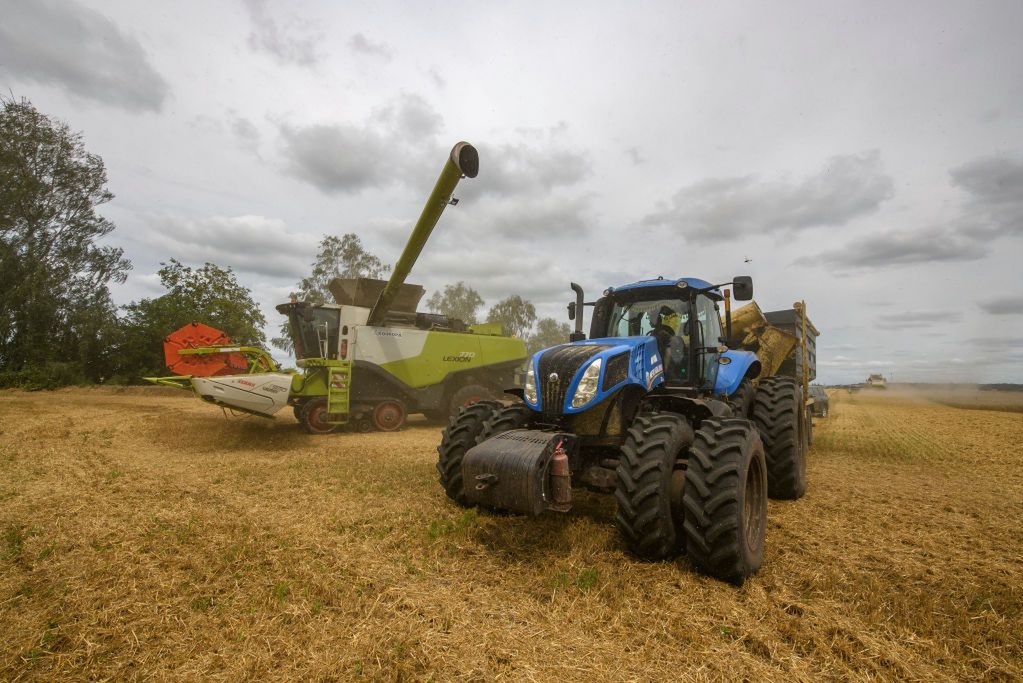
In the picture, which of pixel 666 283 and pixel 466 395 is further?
pixel 466 395

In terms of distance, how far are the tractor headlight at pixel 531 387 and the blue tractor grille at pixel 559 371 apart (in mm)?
87

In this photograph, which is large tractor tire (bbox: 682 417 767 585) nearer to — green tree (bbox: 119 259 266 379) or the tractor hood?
the tractor hood

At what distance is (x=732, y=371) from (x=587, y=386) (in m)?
2.56

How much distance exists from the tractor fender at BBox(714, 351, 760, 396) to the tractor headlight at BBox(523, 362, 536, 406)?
2.27 metres

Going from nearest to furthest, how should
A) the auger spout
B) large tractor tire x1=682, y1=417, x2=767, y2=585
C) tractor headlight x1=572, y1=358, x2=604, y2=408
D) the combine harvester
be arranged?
large tractor tire x1=682, y1=417, x2=767, y2=585 < tractor headlight x1=572, y1=358, x2=604, y2=408 < the auger spout < the combine harvester

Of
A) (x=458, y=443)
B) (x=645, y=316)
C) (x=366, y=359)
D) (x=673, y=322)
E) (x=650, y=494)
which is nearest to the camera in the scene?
(x=650, y=494)

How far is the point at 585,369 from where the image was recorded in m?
4.05

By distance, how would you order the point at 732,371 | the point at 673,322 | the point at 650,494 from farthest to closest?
the point at 732,371, the point at 673,322, the point at 650,494

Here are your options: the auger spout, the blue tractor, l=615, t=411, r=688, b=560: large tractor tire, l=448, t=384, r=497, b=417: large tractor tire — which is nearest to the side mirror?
the blue tractor

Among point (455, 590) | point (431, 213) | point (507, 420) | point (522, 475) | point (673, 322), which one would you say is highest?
point (431, 213)

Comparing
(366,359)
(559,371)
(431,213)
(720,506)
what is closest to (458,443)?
(559,371)

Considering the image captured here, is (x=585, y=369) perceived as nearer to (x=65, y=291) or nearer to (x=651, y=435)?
(x=651, y=435)

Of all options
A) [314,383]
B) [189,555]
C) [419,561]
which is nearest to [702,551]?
[419,561]

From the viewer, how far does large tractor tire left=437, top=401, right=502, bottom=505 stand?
4445mm
